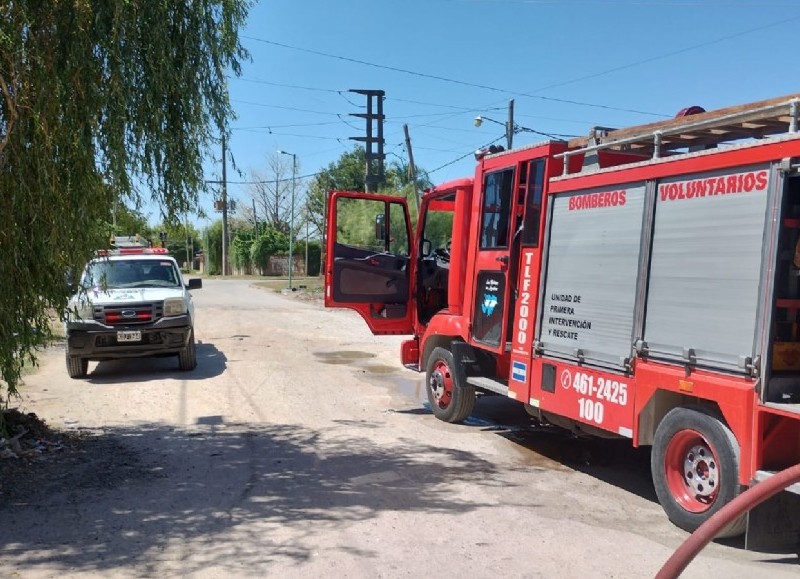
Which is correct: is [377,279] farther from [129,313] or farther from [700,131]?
[700,131]

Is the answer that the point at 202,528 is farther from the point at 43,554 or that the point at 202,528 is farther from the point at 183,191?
the point at 183,191

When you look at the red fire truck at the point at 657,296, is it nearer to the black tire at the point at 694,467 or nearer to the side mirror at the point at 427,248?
the black tire at the point at 694,467

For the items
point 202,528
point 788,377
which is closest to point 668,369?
point 788,377

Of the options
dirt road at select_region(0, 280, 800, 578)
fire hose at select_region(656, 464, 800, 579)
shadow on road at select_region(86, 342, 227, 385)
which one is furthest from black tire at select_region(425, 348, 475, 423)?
fire hose at select_region(656, 464, 800, 579)

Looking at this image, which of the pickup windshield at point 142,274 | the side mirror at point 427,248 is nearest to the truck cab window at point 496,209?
the side mirror at point 427,248

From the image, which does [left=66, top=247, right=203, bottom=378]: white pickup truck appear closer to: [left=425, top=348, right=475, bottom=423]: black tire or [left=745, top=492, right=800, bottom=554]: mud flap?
[left=425, top=348, right=475, bottom=423]: black tire

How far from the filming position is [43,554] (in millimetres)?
4383

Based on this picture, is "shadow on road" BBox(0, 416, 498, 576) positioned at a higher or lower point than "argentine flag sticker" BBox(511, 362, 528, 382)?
lower

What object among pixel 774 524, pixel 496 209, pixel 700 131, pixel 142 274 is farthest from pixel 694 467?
pixel 142 274

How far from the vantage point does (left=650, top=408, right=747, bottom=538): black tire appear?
466 centimetres

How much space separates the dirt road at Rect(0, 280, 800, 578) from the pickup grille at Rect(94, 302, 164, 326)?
98 cm

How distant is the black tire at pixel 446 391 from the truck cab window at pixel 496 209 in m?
1.52

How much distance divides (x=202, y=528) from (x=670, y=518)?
3.42 meters

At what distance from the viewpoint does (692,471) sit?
5078 mm
